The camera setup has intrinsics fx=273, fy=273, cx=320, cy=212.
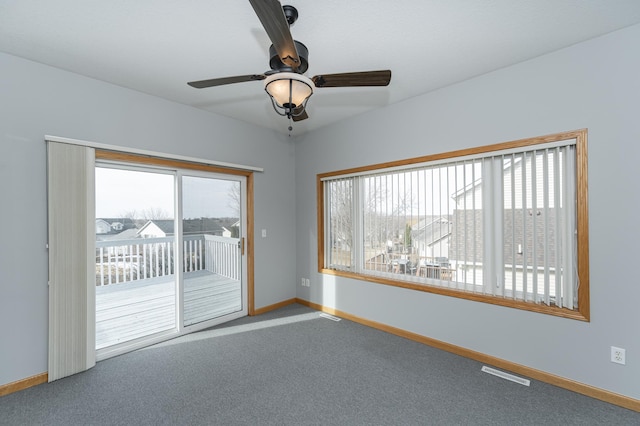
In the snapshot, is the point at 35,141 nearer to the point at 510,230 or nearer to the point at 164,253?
the point at 164,253

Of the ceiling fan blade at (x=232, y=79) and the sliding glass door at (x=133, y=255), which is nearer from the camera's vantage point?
the ceiling fan blade at (x=232, y=79)

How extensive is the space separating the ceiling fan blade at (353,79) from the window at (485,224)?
1485mm

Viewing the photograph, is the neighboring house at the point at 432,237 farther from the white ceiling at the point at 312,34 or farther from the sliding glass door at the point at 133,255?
the sliding glass door at the point at 133,255

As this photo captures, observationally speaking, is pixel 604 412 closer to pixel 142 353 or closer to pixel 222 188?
pixel 142 353

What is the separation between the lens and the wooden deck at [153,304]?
2920 millimetres

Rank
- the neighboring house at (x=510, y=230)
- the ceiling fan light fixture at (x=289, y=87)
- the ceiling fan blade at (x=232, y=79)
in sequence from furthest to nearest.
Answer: the neighboring house at (x=510, y=230) → the ceiling fan blade at (x=232, y=79) → the ceiling fan light fixture at (x=289, y=87)

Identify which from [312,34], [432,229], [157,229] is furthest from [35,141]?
[432,229]

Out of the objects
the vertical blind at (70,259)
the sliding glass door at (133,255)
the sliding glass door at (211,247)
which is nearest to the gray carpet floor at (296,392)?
the vertical blind at (70,259)

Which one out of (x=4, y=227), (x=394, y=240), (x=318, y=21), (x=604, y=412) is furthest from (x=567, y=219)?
(x=4, y=227)

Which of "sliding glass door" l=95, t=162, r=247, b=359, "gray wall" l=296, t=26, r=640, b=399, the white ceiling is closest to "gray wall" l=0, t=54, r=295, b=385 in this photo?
the white ceiling

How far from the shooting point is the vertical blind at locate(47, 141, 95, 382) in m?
2.42

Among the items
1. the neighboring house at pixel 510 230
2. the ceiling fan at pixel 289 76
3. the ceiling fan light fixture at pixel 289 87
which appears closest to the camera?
the ceiling fan at pixel 289 76

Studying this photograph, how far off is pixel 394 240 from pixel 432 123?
1.43m

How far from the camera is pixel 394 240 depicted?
11.2 feet
